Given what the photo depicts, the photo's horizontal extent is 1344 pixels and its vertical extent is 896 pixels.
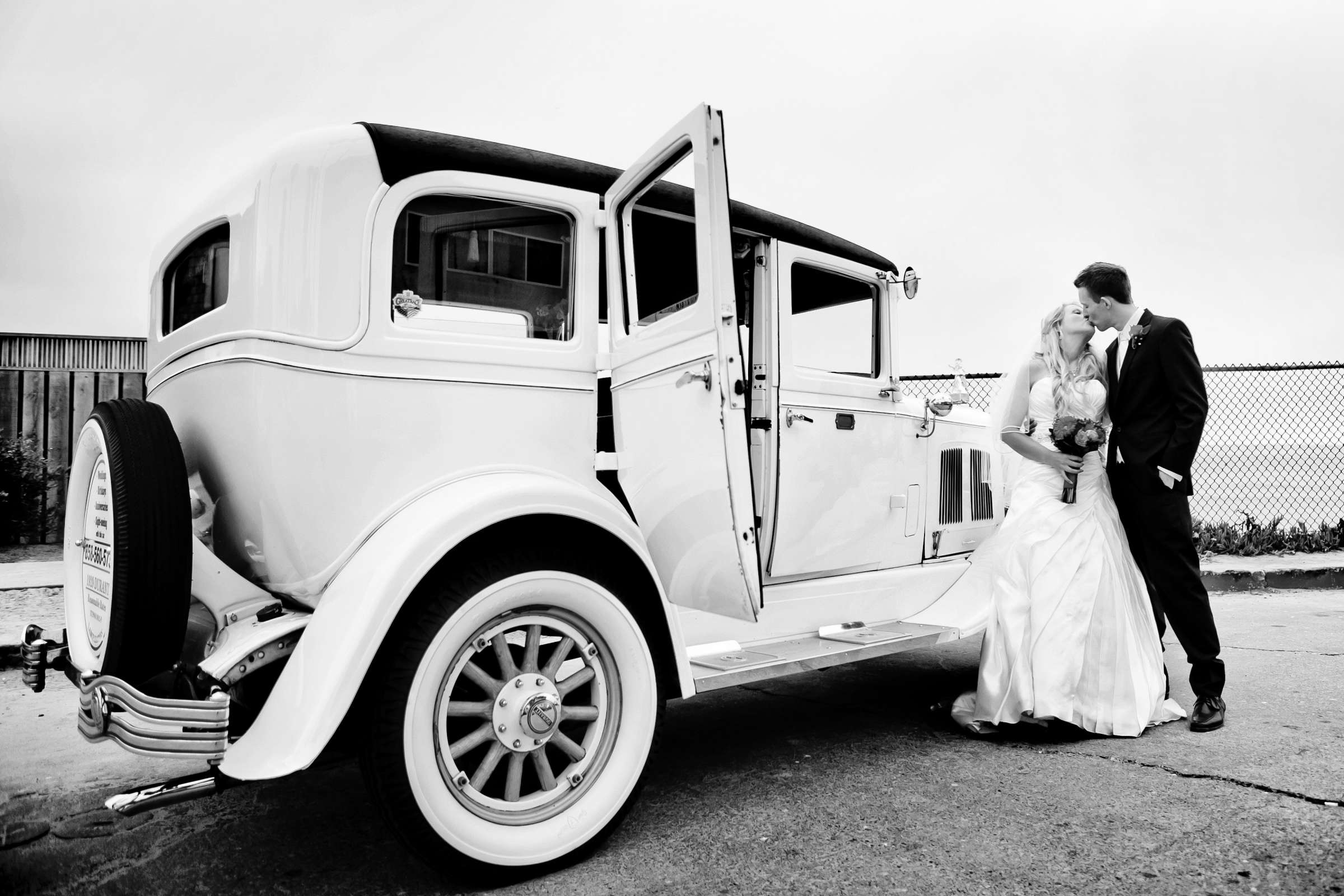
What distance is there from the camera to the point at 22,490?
7773mm

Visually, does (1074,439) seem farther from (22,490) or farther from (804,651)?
(22,490)

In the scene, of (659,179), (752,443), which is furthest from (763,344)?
(659,179)

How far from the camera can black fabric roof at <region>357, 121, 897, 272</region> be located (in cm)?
258

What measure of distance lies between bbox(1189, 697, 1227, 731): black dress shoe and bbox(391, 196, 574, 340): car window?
9.75ft

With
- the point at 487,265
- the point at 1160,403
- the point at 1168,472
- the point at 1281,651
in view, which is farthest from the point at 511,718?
the point at 1281,651

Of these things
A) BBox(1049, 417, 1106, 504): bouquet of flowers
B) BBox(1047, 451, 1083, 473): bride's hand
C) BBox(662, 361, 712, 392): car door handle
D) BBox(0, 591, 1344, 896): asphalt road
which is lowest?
BBox(0, 591, 1344, 896): asphalt road

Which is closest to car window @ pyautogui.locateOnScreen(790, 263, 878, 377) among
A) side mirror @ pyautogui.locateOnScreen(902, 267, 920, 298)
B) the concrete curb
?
side mirror @ pyautogui.locateOnScreen(902, 267, 920, 298)

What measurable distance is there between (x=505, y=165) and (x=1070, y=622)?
9.25 ft

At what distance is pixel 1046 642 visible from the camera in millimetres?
3646

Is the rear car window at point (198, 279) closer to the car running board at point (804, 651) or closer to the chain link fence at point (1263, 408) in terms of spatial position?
the car running board at point (804, 651)

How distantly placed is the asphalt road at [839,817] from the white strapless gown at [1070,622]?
14 centimetres

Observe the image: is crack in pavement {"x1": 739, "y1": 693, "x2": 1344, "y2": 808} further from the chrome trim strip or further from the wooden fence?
the wooden fence

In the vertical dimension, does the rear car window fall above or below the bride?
above

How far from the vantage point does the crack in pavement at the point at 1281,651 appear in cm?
500
